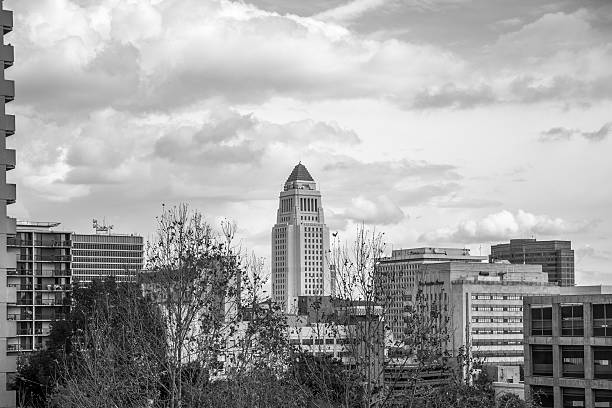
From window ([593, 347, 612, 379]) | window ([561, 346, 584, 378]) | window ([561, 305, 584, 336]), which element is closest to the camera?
window ([593, 347, 612, 379])

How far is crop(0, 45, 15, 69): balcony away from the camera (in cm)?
3500

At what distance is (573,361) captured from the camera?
180 feet

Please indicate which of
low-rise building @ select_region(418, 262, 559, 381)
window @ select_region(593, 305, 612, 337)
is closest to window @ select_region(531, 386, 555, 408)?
window @ select_region(593, 305, 612, 337)

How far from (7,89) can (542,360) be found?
33.2m

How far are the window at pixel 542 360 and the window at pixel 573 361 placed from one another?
97cm

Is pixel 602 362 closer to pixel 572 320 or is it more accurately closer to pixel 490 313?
pixel 572 320

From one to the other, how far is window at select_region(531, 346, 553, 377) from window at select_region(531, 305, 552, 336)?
0.79m

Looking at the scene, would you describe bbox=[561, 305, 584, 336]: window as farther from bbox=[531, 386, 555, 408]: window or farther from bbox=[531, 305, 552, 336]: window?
bbox=[531, 386, 555, 408]: window

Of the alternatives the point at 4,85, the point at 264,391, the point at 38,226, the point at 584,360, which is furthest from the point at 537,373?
the point at 38,226

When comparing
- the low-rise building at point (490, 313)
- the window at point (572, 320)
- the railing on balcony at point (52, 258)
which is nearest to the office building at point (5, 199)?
the window at point (572, 320)

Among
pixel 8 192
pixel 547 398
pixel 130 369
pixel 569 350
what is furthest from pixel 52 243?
pixel 130 369

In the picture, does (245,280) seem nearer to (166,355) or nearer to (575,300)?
(166,355)

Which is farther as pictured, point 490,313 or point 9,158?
point 490,313

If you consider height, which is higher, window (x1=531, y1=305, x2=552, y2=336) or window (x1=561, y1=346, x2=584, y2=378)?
window (x1=531, y1=305, x2=552, y2=336)
